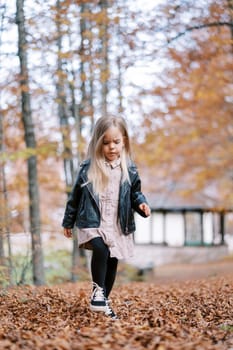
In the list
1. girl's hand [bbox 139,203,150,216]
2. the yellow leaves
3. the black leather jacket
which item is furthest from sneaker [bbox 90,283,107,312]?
the yellow leaves

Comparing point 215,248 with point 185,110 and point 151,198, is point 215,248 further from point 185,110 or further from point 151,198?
point 185,110

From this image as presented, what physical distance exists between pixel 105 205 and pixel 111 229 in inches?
8.9

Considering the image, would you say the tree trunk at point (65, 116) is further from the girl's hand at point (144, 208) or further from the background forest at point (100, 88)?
the girl's hand at point (144, 208)

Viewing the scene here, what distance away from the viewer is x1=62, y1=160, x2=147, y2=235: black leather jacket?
16.9ft

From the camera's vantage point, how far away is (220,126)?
21094 mm

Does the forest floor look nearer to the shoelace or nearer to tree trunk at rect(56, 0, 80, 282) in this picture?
the shoelace

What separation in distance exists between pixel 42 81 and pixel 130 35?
2.17m

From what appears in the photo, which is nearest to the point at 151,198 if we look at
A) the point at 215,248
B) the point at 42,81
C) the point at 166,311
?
the point at 215,248

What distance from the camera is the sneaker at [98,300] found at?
5.05 metres

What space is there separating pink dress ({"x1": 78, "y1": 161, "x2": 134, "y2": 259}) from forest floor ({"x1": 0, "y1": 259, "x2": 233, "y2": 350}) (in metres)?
0.61

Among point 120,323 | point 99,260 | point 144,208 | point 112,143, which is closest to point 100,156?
point 112,143

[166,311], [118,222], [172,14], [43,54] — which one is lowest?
[166,311]

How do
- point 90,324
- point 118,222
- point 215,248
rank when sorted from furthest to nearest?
point 215,248 < point 118,222 < point 90,324

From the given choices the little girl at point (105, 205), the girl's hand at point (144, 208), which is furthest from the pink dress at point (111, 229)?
the girl's hand at point (144, 208)
